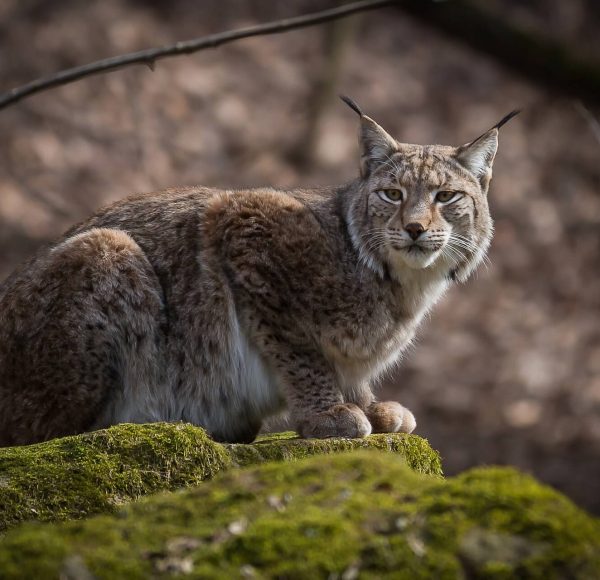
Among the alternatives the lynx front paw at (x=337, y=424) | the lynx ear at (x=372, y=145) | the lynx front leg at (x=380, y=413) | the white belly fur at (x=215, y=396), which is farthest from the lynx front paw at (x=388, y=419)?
the lynx ear at (x=372, y=145)

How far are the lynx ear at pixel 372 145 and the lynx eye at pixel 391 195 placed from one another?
255mm

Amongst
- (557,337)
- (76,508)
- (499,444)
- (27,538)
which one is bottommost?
(499,444)

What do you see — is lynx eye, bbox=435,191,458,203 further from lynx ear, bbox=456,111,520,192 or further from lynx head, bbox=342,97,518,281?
lynx ear, bbox=456,111,520,192

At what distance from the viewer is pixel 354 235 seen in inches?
235

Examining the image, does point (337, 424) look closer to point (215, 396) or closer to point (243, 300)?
point (215, 396)

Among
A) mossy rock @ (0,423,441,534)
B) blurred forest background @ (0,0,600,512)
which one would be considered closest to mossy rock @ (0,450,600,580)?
mossy rock @ (0,423,441,534)

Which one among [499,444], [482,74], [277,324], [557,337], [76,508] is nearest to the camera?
A: [76,508]

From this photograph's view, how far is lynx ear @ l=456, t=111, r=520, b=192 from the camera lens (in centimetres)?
600

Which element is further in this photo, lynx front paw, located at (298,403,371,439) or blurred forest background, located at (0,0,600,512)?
blurred forest background, located at (0,0,600,512)

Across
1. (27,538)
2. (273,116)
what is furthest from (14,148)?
(27,538)

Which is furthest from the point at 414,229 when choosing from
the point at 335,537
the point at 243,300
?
the point at 335,537

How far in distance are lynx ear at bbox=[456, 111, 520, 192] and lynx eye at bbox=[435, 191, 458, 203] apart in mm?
288

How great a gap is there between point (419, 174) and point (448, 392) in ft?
21.1

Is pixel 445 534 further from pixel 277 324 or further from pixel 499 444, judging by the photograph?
pixel 499 444
